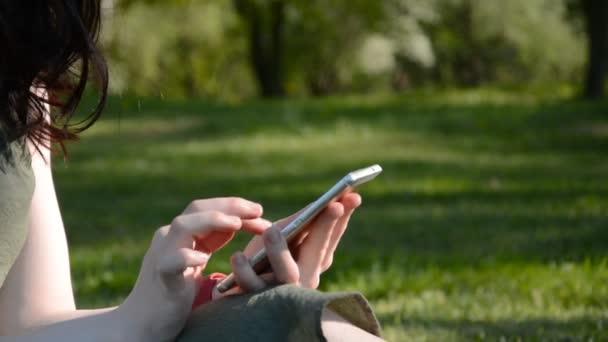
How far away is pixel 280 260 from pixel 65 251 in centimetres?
62

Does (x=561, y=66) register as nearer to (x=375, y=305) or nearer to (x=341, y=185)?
(x=375, y=305)

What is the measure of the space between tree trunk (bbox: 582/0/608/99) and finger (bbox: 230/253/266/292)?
18690mm

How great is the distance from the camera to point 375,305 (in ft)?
14.1

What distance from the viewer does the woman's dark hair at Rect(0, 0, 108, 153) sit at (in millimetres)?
2137

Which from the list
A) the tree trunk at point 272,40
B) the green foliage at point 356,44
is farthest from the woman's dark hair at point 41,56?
the tree trunk at point 272,40

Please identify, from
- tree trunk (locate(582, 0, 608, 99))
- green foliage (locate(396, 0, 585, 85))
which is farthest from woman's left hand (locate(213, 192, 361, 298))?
green foliage (locate(396, 0, 585, 85))

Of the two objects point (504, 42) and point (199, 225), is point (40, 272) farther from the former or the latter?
point (504, 42)

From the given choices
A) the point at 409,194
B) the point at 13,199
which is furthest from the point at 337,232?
the point at 409,194

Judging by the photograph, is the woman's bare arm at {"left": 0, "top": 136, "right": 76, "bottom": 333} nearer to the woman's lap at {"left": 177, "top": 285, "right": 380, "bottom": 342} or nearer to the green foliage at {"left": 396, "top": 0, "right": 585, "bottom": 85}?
the woman's lap at {"left": 177, "top": 285, "right": 380, "bottom": 342}

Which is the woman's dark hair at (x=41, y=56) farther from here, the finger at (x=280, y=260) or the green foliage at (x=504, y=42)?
the green foliage at (x=504, y=42)

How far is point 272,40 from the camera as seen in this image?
1161 inches

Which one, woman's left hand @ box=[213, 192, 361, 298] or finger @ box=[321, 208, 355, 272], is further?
finger @ box=[321, 208, 355, 272]

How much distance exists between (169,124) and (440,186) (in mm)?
6525

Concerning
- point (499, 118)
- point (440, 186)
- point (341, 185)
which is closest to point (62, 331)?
point (341, 185)
